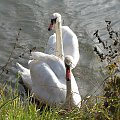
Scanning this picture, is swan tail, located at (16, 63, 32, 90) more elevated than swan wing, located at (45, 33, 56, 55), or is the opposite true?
swan wing, located at (45, 33, 56, 55)

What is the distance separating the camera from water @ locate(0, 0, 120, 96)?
8.62 metres

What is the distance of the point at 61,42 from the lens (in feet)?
26.6

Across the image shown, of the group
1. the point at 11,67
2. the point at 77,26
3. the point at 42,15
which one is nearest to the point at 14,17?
the point at 42,15

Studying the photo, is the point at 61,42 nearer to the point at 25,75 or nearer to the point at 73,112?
the point at 25,75

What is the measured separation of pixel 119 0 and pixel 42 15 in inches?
97.1

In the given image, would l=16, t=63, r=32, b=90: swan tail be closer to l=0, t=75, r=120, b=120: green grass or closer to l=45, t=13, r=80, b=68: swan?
l=45, t=13, r=80, b=68: swan

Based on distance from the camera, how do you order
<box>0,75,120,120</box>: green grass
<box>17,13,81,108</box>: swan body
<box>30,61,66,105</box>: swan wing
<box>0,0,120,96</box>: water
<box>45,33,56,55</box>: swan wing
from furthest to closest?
<box>0,0,120,96</box>: water < <box>45,33,56,55</box>: swan wing < <box>30,61,66,105</box>: swan wing < <box>17,13,81,108</box>: swan body < <box>0,75,120,120</box>: green grass

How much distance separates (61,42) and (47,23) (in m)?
2.21

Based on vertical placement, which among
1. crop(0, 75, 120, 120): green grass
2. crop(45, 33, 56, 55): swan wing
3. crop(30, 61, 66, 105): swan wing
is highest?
crop(45, 33, 56, 55): swan wing

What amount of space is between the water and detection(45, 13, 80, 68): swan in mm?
419

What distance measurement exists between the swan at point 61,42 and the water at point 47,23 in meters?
0.42

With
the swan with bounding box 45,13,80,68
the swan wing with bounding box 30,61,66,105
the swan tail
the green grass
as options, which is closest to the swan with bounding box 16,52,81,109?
the swan wing with bounding box 30,61,66,105

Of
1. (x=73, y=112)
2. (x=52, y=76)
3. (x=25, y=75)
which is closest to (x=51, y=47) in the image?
(x=25, y=75)

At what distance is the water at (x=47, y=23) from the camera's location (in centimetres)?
862
